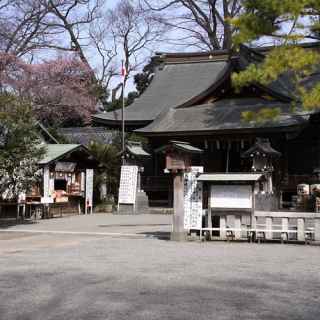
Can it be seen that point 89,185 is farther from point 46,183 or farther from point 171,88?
point 171,88

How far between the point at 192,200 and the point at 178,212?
23.4 inches

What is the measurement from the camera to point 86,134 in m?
38.3

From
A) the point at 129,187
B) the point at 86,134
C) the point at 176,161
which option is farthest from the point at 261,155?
the point at 86,134

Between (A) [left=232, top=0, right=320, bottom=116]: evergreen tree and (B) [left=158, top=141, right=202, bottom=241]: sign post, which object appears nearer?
(A) [left=232, top=0, right=320, bottom=116]: evergreen tree

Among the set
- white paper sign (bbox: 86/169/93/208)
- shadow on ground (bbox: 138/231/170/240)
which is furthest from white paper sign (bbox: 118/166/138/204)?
shadow on ground (bbox: 138/231/170/240)

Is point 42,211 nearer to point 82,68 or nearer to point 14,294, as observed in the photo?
point 14,294

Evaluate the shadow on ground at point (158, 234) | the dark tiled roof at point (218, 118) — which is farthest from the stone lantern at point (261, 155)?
the shadow on ground at point (158, 234)

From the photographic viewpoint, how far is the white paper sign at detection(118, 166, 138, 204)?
83.1ft

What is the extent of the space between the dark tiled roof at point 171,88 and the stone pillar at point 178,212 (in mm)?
14058

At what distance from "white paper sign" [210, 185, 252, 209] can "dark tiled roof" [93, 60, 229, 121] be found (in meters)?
14.1

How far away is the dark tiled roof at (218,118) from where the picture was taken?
23.1m

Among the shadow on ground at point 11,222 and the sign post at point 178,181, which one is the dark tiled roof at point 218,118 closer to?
the shadow on ground at point 11,222

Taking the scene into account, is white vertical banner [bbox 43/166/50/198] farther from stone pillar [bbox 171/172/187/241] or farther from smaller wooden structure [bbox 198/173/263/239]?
smaller wooden structure [bbox 198/173/263/239]

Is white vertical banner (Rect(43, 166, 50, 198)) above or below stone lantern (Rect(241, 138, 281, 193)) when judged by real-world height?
below
